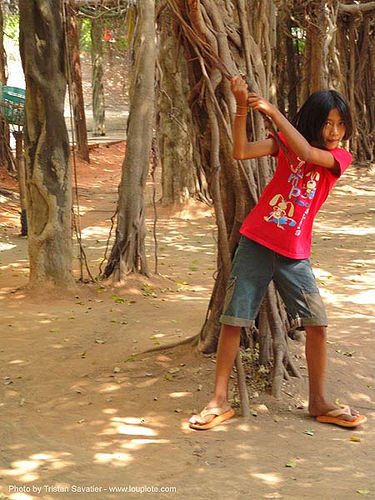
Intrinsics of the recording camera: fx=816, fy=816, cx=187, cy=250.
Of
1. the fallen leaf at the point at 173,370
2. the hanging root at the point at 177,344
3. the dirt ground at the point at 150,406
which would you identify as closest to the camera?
the dirt ground at the point at 150,406

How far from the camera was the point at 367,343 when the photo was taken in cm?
536

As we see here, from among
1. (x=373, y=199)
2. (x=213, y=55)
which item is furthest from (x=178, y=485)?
(x=373, y=199)

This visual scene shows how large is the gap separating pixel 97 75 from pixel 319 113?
64.3 feet

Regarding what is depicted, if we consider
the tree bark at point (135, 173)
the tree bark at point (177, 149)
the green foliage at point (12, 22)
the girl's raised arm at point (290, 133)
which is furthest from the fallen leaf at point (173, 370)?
the green foliage at point (12, 22)

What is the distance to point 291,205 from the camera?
3789mm

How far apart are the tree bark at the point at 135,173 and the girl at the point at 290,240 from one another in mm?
3478

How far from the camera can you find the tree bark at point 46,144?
6797 mm

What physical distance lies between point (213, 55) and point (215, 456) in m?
1.99

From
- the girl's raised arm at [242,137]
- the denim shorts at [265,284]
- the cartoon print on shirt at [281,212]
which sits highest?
the girl's raised arm at [242,137]

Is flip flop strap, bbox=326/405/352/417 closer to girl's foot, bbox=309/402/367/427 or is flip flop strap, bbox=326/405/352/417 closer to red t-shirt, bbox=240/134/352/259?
girl's foot, bbox=309/402/367/427

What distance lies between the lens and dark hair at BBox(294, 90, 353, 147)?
3744 millimetres

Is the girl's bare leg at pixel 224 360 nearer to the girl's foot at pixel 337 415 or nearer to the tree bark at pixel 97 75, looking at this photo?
the girl's foot at pixel 337 415

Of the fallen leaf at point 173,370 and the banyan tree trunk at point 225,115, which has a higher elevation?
the banyan tree trunk at point 225,115

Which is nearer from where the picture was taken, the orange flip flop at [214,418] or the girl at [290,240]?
the girl at [290,240]
